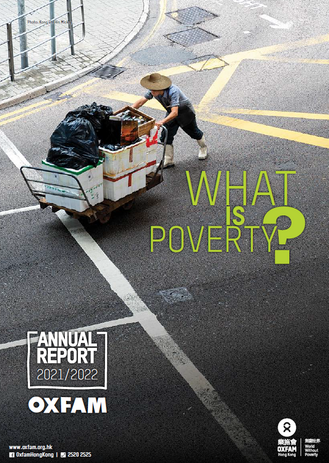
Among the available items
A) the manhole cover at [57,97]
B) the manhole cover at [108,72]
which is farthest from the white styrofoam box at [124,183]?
the manhole cover at [108,72]

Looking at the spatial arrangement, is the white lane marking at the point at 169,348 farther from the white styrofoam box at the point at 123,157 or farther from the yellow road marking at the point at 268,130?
the yellow road marking at the point at 268,130

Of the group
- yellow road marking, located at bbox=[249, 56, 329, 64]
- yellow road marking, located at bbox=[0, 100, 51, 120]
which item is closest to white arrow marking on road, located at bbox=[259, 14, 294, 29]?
yellow road marking, located at bbox=[249, 56, 329, 64]

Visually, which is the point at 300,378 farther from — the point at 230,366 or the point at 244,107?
the point at 244,107

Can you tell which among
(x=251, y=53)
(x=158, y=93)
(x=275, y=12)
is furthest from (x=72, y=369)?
(x=275, y=12)

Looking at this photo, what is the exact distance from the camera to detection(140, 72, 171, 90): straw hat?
36.1 feet

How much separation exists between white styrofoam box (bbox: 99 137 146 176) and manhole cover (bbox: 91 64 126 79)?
19.4 ft

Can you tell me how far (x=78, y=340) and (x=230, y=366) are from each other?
1828 millimetres

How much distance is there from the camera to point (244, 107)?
1409 cm

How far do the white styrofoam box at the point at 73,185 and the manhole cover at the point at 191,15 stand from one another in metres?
9.69

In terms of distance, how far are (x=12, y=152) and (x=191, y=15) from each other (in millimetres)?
8292

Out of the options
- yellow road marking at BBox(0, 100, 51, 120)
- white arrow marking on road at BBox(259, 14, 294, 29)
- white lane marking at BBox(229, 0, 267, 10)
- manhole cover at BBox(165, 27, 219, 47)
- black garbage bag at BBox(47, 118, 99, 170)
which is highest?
black garbage bag at BBox(47, 118, 99, 170)

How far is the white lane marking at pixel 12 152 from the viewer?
481 inches

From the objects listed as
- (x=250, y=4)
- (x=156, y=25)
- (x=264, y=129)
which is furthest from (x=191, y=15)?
(x=264, y=129)

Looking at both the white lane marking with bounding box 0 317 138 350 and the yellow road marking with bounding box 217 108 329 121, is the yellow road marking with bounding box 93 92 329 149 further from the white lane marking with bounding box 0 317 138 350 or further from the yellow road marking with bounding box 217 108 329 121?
the white lane marking with bounding box 0 317 138 350
